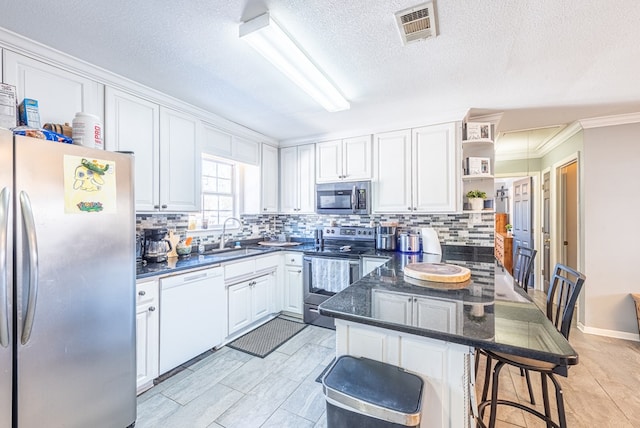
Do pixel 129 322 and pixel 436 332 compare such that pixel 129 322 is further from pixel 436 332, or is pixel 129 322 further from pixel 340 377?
pixel 436 332

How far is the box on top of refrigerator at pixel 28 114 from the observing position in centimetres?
152

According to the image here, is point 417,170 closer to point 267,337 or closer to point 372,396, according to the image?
point 267,337

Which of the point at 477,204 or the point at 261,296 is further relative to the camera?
the point at 261,296

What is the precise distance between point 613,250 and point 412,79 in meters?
3.09

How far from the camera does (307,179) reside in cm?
391

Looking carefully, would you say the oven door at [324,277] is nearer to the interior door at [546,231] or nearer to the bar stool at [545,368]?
the bar stool at [545,368]

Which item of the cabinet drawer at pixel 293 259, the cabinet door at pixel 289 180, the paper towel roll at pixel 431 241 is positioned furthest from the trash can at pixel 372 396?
the cabinet door at pixel 289 180

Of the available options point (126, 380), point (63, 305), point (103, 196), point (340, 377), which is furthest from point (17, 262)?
point (340, 377)

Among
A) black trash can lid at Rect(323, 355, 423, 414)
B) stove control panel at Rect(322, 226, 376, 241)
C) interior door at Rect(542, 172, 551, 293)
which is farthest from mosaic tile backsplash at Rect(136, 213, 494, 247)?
black trash can lid at Rect(323, 355, 423, 414)

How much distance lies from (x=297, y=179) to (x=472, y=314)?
3.11 meters

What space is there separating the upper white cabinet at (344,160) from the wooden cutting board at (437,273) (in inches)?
69.0

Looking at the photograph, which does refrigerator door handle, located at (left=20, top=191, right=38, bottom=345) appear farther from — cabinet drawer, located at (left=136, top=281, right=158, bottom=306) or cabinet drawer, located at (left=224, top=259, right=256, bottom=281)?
cabinet drawer, located at (left=224, top=259, right=256, bottom=281)

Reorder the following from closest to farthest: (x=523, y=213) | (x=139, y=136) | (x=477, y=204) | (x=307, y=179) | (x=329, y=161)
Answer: (x=139, y=136) → (x=477, y=204) → (x=329, y=161) → (x=307, y=179) → (x=523, y=213)

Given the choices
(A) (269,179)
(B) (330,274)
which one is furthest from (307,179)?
(B) (330,274)
